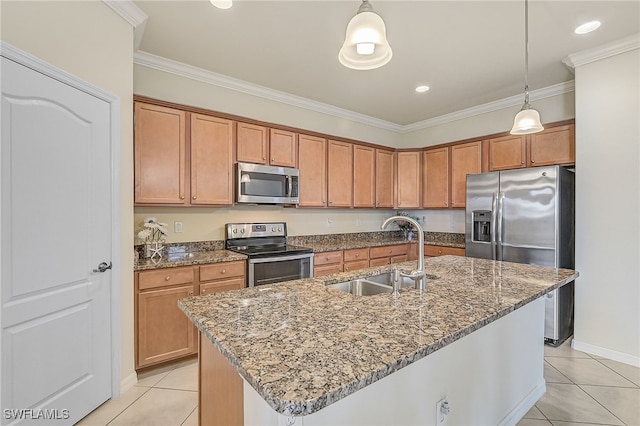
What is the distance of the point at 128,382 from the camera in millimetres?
2260

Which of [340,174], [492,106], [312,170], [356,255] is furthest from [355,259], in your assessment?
[492,106]

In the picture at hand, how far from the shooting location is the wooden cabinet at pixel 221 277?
2.68 meters

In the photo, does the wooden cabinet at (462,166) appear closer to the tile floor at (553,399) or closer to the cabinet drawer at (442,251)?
the cabinet drawer at (442,251)

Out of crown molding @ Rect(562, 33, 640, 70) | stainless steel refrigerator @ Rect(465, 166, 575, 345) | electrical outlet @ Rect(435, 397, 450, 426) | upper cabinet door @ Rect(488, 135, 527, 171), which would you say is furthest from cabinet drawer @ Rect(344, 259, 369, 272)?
crown molding @ Rect(562, 33, 640, 70)

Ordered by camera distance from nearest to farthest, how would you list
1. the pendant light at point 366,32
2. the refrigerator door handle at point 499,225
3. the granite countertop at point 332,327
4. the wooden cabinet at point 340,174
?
the granite countertop at point 332,327 → the pendant light at point 366,32 → the refrigerator door handle at point 499,225 → the wooden cabinet at point 340,174

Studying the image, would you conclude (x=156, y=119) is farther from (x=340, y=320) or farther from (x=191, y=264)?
(x=340, y=320)

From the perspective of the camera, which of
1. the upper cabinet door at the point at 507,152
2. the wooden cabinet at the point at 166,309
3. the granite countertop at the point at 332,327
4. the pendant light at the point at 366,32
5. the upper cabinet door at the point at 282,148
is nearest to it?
the granite countertop at the point at 332,327

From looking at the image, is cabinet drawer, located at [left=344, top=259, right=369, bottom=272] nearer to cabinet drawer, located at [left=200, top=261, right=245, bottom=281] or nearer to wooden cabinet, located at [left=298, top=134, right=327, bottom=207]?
wooden cabinet, located at [left=298, top=134, right=327, bottom=207]

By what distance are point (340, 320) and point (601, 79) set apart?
11.2 feet

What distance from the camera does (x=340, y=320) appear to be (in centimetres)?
115

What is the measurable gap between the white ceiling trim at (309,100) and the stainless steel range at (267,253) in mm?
1594

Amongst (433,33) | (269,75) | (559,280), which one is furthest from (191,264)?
(433,33)

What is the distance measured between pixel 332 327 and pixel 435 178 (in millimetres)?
3952

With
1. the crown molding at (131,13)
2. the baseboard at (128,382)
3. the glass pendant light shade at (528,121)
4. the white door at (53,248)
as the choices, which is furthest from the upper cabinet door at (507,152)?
the baseboard at (128,382)
